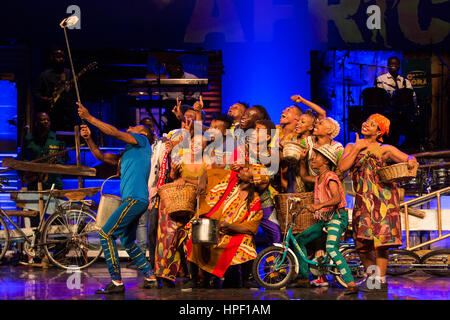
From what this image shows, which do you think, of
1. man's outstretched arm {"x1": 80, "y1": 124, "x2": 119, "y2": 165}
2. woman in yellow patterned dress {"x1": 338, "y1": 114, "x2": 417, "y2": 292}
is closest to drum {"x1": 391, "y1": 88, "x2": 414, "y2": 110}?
woman in yellow patterned dress {"x1": 338, "y1": 114, "x2": 417, "y2": 292}

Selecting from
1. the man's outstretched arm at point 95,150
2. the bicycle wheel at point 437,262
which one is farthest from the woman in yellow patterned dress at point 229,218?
the bicycle wheel at point 437,262

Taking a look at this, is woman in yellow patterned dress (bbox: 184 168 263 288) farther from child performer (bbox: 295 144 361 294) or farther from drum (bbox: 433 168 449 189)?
drum (bbox: 433 168 449 189)

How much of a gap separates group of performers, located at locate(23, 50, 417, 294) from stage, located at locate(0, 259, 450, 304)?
7.2 inches

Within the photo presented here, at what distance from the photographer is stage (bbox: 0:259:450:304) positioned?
5.58 m

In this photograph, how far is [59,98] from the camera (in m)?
11.2

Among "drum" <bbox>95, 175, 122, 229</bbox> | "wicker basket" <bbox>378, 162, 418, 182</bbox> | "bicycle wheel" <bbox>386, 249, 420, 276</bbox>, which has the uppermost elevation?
"wicker basket" <bbox>378, 162, 418, 182</bbox>

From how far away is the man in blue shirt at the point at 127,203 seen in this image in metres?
5.85

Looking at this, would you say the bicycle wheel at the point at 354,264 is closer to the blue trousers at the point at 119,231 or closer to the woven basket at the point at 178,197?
the woven basket at the point at 178,197

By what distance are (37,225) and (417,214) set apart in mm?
4939

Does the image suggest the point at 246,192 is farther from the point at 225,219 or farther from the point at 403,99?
the point at 403,99

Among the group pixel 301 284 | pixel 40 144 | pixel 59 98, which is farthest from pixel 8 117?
pixel 301 284

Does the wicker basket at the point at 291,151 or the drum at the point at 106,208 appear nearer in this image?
the wicker basket at the point at 291,151

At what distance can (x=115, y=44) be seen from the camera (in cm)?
1180

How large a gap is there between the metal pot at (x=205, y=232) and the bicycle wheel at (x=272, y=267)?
1.55 ft
